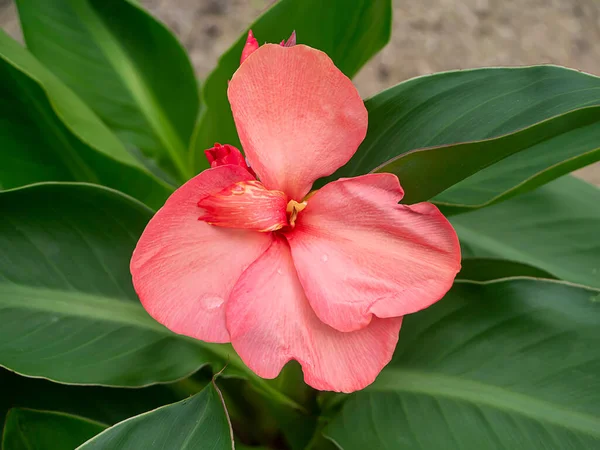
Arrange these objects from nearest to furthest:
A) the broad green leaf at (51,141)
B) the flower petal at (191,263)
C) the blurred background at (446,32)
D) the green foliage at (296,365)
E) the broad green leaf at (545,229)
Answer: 1. the flower petal at (191,263)
2. the green foliage at (296,365)
3. the broad green leaf at (51,141)
4. the broad green leaf at (545,229)
5. the blurred background at (446,32)

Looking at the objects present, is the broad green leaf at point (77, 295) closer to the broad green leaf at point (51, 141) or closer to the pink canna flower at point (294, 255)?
the broad green leaf at point (51, 141)

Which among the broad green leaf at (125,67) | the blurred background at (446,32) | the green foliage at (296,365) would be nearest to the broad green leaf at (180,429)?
the green foliage at (296,365)

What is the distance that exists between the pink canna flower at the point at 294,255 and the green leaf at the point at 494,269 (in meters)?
0.29

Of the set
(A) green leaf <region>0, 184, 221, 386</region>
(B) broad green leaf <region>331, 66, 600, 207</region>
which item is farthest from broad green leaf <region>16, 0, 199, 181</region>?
(B) broad green leaf <region>331, 66, 600, 207</region>

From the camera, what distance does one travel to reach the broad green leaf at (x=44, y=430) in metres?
0.56

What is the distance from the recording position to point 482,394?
55 centimetres

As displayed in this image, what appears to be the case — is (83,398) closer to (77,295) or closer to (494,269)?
(77,295)

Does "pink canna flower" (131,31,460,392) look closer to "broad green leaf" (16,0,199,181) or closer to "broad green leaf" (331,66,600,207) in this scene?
"broad green leaf" (331,66,600,207)

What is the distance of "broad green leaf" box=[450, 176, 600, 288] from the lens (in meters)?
0.77

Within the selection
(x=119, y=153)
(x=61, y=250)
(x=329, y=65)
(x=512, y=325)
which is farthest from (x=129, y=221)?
(x=512, y=325)

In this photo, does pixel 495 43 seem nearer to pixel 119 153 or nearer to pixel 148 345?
pixel 119 153

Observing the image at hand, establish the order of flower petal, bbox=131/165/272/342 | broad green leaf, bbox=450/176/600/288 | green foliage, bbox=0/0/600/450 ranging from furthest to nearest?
broad green leaf, bbox=450/176/600/288
green foliage, bbox=0/0/600/450
flower petal, bbox=131/165/272/342

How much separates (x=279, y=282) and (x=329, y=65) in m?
0.16

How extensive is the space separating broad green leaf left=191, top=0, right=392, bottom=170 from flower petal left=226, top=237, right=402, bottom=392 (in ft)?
1.29
